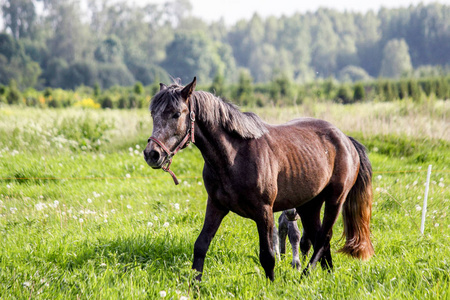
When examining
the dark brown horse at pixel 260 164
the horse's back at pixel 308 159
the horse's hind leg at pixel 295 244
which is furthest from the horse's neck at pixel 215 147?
the horse's hind leg at pixel 295 244

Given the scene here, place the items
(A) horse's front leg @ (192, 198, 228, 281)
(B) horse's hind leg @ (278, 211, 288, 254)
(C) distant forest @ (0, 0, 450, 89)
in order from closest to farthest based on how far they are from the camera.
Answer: (A) horse's front leg @ (192, 198, 228, 281), (B) horse's hind leg @ (278, 211, 288, 254), (C) distant forest @ (0, 0, 450, 89)

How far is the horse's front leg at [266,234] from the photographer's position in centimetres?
384

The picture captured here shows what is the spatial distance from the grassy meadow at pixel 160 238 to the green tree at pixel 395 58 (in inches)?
3231

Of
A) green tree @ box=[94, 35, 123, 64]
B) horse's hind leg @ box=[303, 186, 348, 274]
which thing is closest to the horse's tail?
horse's hind leg @ box=[303, 186, 348, 274]

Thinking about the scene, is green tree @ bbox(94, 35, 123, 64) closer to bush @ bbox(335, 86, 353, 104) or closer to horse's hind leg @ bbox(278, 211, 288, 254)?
bush @ bbox(335, 86, 353, 104)

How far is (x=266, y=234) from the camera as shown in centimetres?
388

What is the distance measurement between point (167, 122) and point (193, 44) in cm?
8542

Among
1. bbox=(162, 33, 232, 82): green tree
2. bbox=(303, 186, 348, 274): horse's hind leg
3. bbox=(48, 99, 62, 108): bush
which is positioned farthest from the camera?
bbox=(162, 33, 232, 82): green tree

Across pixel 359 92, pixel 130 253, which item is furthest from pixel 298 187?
pixel 359 92

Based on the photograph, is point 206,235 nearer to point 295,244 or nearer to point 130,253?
point 130,253

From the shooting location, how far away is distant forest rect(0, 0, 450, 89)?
68625 millimetres

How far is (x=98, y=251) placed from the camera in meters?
4.65

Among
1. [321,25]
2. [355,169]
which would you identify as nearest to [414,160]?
[355,169]

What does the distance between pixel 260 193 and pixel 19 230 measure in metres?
3.46
